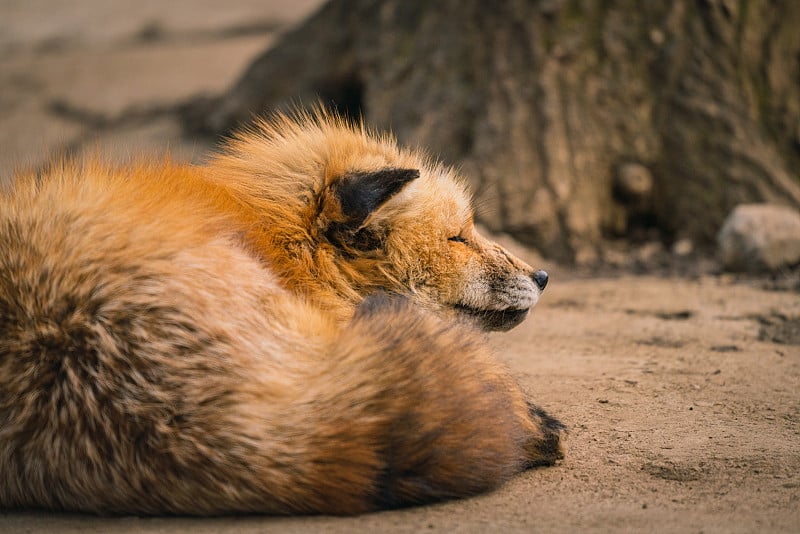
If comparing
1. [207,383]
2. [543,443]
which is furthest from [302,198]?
[543,443]

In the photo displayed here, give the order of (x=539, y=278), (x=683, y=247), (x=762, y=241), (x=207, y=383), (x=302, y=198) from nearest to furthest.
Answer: (x=207, y=383), (x=302, y=198), (x=539, y=278), (x=762, y=241), (x=683, y=247)

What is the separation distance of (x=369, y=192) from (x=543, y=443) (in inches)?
42.5

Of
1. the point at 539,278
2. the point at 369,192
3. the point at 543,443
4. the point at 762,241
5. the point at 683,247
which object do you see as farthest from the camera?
the point at 683,247

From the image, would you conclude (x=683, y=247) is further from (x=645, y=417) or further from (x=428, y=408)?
(x=428, y=408)

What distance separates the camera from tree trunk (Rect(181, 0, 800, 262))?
6199 millimetres

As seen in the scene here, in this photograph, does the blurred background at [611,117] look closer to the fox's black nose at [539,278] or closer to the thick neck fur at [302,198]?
the fox's black nose at [539,278]

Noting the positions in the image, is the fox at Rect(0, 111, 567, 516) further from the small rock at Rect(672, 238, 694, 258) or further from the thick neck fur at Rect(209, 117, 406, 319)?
the small rock at Rect(672, 238, 694, 258)

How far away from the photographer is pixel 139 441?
7.29 feet

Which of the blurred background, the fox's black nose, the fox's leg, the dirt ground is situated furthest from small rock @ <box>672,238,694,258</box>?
the fox's leg

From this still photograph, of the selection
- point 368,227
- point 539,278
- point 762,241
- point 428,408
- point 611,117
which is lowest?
point 428,408

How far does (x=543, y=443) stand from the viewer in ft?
8.84

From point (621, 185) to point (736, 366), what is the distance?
293cm

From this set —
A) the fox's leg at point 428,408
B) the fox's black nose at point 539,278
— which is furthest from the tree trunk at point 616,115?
the fox's leg at point 428,408

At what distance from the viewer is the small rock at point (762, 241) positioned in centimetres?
542
